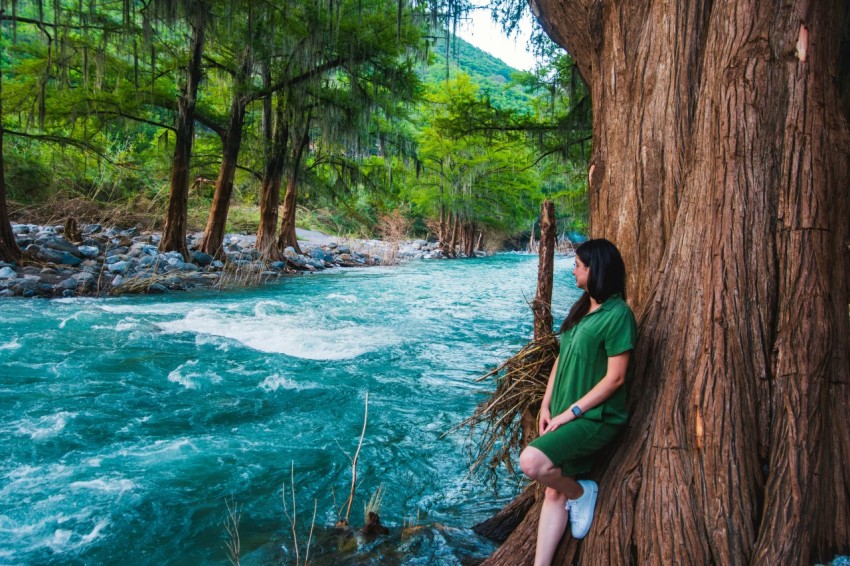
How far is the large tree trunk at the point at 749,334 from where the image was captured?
7.73 feet

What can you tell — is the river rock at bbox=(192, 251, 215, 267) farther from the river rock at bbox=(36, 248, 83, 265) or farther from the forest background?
the river rock at bbox=(36, 248, 83, 265)

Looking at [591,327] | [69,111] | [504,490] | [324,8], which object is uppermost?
[324,8]

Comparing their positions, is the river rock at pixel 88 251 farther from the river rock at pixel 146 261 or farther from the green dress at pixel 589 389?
the green dress at pixel 589 389

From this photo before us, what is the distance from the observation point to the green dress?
8.55 feet

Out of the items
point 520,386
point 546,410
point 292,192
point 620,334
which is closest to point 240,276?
point 292,192

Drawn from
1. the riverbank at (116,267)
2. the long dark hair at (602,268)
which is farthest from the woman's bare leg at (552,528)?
the riverbank at (116,267)

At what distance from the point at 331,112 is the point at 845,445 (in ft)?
55.3

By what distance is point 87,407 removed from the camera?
237 inches

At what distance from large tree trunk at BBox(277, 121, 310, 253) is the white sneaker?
1882cm

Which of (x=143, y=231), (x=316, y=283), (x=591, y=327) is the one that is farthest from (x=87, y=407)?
(x=143, y=231)

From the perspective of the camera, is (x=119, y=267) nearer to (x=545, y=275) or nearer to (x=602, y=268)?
(x=545, y=275)

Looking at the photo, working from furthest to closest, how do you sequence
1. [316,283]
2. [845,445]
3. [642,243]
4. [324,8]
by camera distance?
[316,283] < [324,8] < [642,243] < [845,445]

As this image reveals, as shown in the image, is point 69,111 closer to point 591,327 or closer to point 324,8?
point 324,8

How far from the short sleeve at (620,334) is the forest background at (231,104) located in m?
7.62
